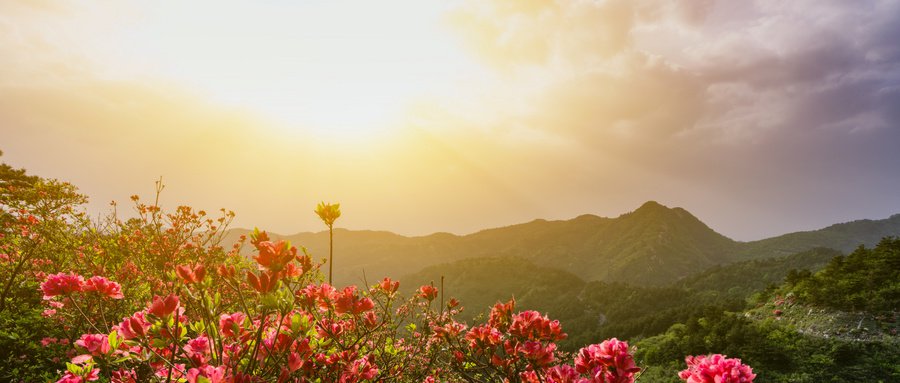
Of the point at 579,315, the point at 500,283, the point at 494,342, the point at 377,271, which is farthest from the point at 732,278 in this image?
the point at 377,271

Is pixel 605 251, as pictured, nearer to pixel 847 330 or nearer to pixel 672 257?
pixel 672 257

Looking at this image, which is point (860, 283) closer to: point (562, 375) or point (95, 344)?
point (562, 375)

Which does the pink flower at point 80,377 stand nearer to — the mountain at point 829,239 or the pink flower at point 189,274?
the pink flower at point 189,274

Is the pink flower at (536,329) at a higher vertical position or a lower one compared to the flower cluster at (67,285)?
lower

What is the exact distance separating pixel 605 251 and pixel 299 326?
18390 centimetres

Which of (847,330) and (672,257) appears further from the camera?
(672,257)

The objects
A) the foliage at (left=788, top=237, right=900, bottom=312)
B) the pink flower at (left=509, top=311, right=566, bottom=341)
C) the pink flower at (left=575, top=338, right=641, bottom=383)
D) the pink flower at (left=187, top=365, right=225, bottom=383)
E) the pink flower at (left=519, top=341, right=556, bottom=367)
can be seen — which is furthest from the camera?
the foliage at (left=788, top=237, right=900, bottom=312)

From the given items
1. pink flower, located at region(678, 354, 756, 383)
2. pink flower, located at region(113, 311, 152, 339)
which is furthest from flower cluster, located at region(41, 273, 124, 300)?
pink flower, located at region(678, 354, 756, 383)

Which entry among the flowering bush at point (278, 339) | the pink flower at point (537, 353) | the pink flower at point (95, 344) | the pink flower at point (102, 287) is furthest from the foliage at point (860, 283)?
the pink flower at point (102, 287)

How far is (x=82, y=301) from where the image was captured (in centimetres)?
539

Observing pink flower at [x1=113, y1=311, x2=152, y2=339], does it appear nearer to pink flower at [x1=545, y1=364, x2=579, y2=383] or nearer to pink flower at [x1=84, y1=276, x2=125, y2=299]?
pink flower at [x1=84, y1=276, x2=125, y2=299]

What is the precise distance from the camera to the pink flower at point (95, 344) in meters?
1.98

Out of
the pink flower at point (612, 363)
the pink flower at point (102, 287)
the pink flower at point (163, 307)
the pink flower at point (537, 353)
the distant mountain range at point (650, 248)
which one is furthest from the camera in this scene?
the distant mountain range at point (650, 248)

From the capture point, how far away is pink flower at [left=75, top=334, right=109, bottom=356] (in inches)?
78.0
